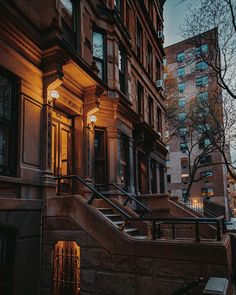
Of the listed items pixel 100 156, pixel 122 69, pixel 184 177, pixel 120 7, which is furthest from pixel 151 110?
pixel 184 177

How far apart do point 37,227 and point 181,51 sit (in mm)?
47369

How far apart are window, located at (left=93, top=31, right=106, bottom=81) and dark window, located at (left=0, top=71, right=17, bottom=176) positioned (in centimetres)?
546

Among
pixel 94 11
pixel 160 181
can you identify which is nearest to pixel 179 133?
pixel 160 181

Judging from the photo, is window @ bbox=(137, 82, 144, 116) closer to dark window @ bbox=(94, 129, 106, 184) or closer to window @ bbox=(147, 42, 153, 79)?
window @ bbox=(147, 42, 153, 79)

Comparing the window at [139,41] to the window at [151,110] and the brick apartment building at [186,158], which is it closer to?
the window at [151,110]

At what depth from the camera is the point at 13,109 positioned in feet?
24.5

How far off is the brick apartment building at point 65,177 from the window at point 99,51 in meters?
0.06

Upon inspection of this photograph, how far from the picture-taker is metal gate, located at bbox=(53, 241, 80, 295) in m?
Answer: 7.58

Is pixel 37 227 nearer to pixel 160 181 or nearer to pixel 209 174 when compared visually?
pixel 160 181

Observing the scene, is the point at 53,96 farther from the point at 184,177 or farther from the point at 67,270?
the point at 184,177

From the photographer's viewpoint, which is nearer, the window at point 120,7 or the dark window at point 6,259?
the dark window at point 6,259

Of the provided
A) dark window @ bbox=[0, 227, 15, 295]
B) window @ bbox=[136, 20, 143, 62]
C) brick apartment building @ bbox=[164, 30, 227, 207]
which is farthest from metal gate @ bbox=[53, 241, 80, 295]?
brick apartment building @ bbox=[164, 30, 227, 207]

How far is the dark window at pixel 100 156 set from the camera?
1164cm

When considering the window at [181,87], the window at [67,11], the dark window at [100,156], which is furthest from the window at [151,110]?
the window at [181,87]
